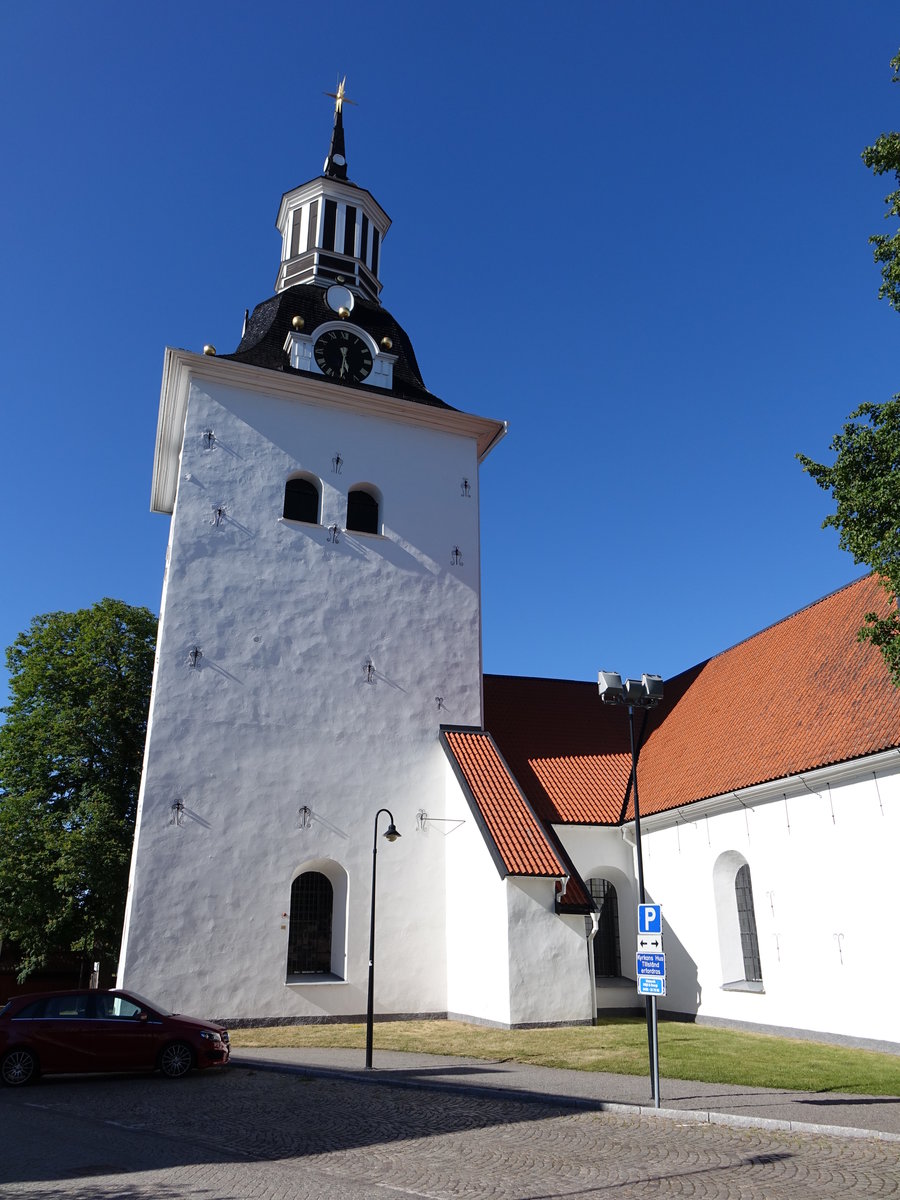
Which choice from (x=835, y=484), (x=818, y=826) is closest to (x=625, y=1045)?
A: (x=818, y=826)

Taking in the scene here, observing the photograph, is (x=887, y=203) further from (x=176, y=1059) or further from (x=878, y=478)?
(x=176, y=1059)

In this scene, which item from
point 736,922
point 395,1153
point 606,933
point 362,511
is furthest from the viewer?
point 362,511

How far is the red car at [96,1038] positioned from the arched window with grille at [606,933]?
9407 mm

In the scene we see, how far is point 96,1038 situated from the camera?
452 inches

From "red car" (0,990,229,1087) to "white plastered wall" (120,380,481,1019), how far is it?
14.7ft

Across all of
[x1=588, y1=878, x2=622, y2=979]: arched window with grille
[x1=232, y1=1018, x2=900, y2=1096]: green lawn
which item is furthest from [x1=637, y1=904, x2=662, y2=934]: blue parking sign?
[x1=588, y1=878, x2=622, y2=979]: arched window with grille

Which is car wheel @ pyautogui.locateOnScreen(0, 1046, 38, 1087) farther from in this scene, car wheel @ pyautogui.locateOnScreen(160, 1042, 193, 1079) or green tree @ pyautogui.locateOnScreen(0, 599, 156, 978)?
green tree @ pyautogui.locateOnScreen(0, 599, 156, 978)

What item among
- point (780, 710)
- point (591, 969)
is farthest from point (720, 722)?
point (591, 969)

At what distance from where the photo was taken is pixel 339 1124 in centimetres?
848

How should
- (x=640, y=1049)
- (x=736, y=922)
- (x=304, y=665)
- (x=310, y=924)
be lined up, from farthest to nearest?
(x=304, y=665) → (x=310, y=924) → (x=736, y=922) → (x=640, y=1049)

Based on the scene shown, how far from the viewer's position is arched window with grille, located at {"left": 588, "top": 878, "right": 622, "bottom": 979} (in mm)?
18969

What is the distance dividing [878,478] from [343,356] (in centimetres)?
1362

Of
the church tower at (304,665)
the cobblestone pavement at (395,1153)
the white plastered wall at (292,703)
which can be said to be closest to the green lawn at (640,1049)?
the white plastered wall at (292,703)

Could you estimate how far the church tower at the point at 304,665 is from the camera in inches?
661
